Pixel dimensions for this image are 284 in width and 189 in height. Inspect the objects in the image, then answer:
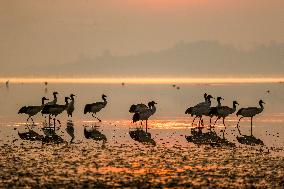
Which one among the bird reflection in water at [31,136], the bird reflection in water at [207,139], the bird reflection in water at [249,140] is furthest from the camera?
the bird reflection in water at [31,136]

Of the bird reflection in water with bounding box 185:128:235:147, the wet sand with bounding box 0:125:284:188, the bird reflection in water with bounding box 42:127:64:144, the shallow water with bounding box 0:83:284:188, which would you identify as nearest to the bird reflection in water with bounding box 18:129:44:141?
the bird reflection in water with bounding box 42:127:64:144

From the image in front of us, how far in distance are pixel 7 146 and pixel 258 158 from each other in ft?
35.9

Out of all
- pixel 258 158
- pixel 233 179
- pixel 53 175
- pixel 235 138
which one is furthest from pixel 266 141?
pixel 53 175

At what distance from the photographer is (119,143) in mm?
29781

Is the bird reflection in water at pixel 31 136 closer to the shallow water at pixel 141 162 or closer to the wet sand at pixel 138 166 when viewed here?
the shallow water at pixel 141 162

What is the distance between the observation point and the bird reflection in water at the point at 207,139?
30227mm

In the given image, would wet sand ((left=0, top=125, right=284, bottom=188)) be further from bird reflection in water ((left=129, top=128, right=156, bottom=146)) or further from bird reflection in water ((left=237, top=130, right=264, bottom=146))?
bird reflection in water ((left=237, top=130, right=264, bottom=146))

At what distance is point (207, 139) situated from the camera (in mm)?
32438

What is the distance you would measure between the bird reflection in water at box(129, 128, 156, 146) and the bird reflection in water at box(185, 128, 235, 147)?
201 cm

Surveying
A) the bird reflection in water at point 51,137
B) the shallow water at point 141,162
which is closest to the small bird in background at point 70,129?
the shallow water at point 141,162

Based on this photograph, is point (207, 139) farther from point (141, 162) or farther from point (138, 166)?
point (138, 166)

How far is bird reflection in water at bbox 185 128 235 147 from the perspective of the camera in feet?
99.2

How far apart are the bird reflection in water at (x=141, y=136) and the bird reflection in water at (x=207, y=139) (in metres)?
2.01

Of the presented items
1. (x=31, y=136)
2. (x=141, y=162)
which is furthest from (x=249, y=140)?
(x=31, y=136)
